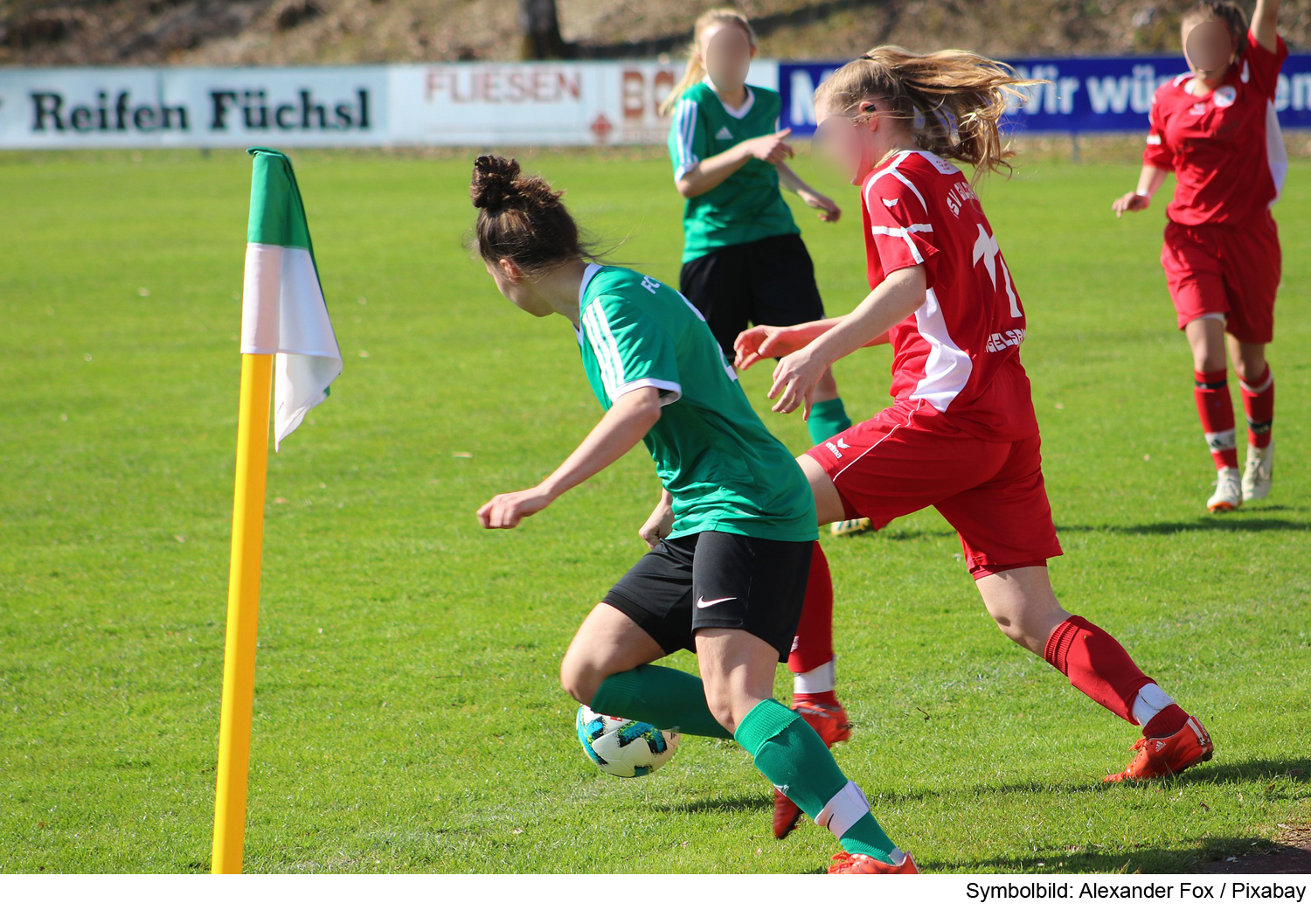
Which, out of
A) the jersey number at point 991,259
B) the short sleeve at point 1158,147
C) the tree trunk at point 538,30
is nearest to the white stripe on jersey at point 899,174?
the jersey number at point 991,259

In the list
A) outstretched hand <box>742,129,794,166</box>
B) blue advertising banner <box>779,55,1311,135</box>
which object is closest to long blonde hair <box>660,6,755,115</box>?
Result: outstretched hand <box>742,129,794,166</box>

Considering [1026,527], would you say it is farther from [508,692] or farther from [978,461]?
[508,692]

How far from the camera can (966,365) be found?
135 inches

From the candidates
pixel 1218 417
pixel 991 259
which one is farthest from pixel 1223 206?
pixel 991 259

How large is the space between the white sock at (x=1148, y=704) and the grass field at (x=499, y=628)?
0.70ft

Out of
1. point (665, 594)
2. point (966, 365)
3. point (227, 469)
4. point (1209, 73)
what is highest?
point (1209, 73)

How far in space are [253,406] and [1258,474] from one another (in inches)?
208

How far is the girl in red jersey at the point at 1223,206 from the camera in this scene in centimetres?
594

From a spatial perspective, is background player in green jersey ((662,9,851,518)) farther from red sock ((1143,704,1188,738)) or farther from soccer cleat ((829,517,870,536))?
red sock ((1143,704,1188,738))

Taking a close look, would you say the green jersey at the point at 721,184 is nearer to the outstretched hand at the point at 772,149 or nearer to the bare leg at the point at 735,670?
the outstretched hand at the point at 772,149

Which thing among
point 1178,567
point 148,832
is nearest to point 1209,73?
point 1178,567

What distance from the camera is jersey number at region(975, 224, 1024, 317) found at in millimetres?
3383

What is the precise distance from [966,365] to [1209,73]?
11.3 feet

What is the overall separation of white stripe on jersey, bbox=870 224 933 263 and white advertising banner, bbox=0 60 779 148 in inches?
930
